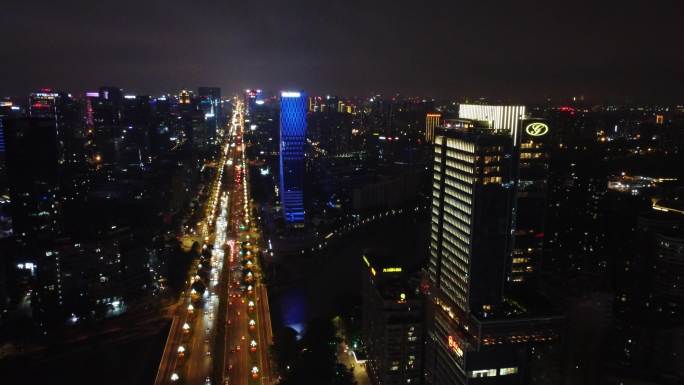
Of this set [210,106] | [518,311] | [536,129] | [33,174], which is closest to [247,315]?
[518,311]

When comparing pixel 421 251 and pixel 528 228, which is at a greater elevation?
pixel 528 228

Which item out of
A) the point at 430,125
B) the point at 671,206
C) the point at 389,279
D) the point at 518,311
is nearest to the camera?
the point at 518,311

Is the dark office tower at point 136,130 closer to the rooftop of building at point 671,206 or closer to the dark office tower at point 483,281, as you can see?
the dark office tower at point 483,281

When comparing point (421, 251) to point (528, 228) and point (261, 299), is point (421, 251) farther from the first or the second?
point (528, 228)

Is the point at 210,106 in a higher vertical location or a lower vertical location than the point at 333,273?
higher

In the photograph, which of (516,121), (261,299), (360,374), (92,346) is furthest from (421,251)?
(92,346)

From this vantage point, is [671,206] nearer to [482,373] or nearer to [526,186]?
[526,186]
